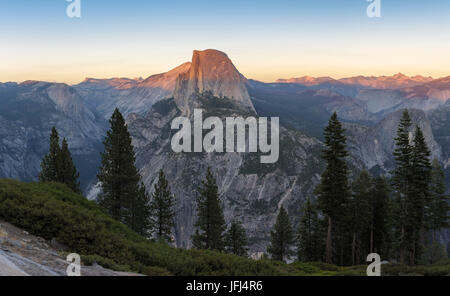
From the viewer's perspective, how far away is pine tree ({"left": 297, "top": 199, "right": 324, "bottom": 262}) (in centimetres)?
4731

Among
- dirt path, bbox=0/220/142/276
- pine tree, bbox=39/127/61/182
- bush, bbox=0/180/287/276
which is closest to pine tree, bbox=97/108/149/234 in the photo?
pine tree, bbox=39/127/61/182

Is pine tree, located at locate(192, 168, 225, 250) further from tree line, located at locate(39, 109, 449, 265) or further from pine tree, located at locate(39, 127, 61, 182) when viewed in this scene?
pine tree, located at locate(39, 127, 61, 182)

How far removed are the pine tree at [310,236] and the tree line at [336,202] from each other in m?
0.14

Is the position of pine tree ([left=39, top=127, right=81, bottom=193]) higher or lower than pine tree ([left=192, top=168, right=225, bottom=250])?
higher

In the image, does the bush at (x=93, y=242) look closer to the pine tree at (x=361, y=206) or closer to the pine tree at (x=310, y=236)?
the pine tree at (x=361, y=206)

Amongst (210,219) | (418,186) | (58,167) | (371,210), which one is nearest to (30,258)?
(58,167)

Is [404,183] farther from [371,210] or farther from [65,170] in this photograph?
[65,170]

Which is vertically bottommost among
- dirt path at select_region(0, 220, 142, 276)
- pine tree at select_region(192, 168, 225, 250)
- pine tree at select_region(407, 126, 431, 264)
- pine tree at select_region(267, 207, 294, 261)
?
pine tree at select_region(267, 207, 294, 261)

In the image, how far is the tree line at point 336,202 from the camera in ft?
122

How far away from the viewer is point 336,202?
36.8m

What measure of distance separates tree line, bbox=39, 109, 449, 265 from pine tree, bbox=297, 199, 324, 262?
14 centimetres

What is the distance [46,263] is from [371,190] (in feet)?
147

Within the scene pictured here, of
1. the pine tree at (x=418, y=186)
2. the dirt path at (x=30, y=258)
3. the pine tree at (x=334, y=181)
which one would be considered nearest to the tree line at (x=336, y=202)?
the pine tree at (x=334, y=181)
